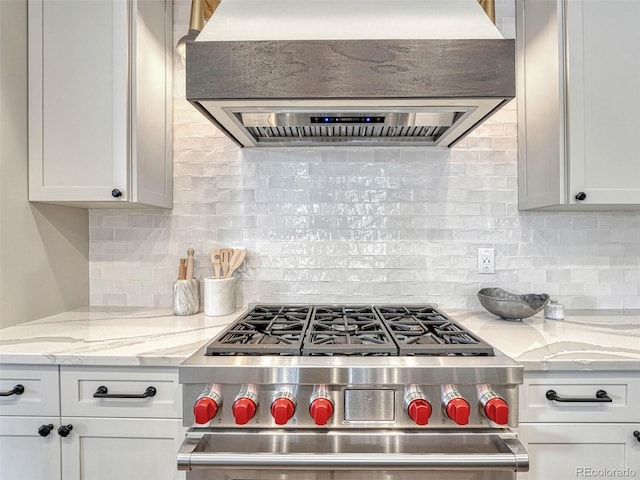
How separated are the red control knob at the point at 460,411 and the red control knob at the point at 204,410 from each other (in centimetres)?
63

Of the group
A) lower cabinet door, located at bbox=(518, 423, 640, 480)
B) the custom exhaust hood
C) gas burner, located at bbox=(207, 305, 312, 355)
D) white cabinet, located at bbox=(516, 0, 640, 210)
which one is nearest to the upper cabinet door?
white cabinet, located at bbox=(516, 0, 640, 210)

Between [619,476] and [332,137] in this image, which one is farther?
[332,137]

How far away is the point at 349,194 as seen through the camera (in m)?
1.91

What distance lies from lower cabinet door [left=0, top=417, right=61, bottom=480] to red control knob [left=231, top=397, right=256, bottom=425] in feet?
2.16

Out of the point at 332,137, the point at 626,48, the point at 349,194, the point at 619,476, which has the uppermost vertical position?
the point at 626,48

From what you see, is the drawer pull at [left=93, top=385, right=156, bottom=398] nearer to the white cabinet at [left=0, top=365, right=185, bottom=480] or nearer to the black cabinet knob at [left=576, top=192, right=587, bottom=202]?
the white cabinet at [left=0, top=365, right=185, bottom=480]

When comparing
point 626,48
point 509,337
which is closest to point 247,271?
point 509,337

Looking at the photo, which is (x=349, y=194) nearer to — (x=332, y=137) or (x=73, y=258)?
(x=332, y=137)

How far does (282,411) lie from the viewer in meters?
1.01

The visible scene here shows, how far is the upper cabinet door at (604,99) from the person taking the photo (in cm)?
153

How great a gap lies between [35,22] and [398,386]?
6.36ft

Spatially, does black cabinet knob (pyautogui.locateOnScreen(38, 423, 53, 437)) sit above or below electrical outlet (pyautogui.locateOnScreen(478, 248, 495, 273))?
below

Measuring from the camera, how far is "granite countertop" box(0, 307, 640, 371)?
1212 millimetres

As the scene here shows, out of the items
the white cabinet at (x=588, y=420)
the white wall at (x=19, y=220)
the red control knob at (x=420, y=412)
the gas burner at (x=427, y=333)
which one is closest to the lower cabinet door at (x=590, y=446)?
the white cabinet at (x=588, y=420)
